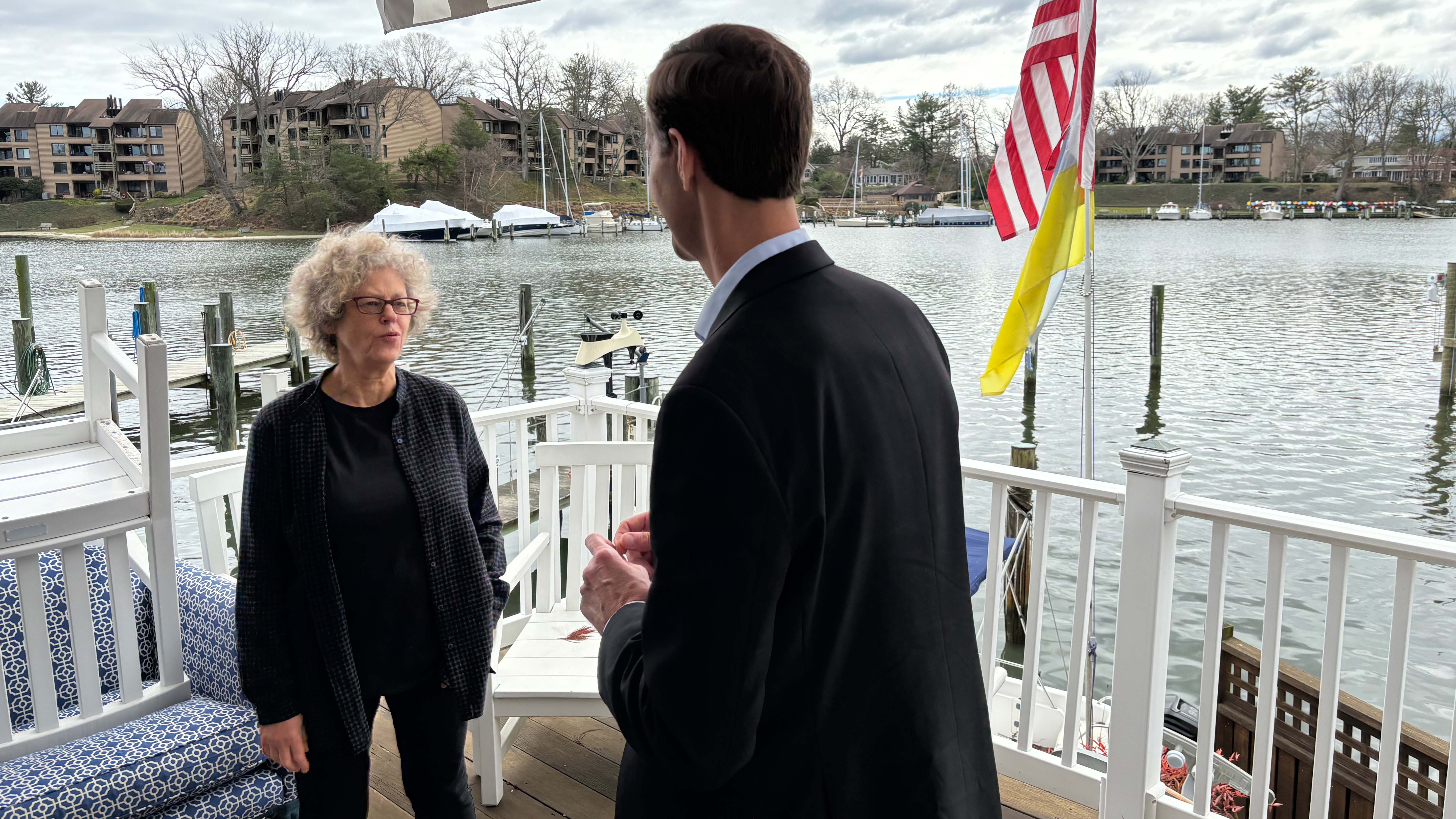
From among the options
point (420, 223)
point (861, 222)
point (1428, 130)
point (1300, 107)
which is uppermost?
point (1300, 107)

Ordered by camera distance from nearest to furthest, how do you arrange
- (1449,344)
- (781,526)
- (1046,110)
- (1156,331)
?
(781,526) → (1046,110) → (1449,344) → (1156,331)

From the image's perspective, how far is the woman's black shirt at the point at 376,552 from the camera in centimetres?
177

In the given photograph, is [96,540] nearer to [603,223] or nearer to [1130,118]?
[603,223]

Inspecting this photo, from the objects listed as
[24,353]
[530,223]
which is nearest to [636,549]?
[24,353]

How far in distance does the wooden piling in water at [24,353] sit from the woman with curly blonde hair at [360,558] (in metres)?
14.8

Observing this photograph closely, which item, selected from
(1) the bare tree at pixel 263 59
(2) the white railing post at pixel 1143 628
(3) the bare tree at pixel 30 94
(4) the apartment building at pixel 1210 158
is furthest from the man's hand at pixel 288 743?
(3) the bare tree at pixel 30 94

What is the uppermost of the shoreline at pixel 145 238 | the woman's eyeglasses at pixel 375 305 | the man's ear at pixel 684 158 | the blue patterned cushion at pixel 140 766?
the shoreline at pixel 145 238

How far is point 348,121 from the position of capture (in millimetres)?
64250

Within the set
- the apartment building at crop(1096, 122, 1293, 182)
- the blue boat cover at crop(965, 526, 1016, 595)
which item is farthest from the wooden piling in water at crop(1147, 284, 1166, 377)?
the apartment building at crop(1096, 122, 1293, 182)

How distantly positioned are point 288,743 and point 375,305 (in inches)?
32.2

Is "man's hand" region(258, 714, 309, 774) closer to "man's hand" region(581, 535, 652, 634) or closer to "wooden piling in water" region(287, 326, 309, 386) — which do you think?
"man's hand" region(581, 535, 652, 634)

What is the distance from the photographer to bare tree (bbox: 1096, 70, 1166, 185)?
72125 millimetres

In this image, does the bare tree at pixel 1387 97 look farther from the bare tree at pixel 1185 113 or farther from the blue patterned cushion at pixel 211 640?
the blue patterned cushion at pixel 211 640

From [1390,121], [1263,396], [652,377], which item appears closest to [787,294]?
[652,377]
